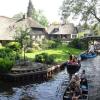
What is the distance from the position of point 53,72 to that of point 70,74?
2390 millimetres

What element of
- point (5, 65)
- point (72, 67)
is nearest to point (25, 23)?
point (72, 67)

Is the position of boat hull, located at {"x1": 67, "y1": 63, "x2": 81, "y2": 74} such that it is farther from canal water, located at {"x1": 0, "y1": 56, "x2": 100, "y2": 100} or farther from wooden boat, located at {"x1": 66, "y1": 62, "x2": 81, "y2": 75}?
canal water, located at {"x1": 0, "y1": 56, "x2": 100, "y2": 100}

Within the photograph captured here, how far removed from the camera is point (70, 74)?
40188 mm

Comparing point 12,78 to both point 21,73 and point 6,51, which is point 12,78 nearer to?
point 21,73

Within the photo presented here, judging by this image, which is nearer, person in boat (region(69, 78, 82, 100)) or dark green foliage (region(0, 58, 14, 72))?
person in boat (region(69, 78, 82, 100))

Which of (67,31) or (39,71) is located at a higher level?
(67,31)

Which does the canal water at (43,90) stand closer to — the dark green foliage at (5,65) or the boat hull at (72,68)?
the dark green foliage at (5,65)

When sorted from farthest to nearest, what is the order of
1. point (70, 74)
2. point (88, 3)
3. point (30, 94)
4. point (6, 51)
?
point (88, 3), point (6, 51), point (70, 74), point (30, 94)

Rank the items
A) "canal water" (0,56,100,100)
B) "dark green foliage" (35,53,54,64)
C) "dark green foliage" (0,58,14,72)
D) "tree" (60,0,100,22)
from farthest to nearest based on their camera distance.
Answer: "tree" (60,0,100,22)
"dark green foliage" (35,53,54,64)
"dark green foliage" (0,58,14,72)
"canal water" (0,56,100,100)

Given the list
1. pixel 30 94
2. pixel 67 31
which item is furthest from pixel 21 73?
pixel 67 31

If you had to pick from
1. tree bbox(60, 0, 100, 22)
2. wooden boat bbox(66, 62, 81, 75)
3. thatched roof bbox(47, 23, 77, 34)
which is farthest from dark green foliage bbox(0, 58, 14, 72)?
thatched roof bbox(47, 23, 77, 34)

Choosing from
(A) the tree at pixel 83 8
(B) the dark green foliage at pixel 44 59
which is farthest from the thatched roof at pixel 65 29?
(B) the dark green foliage at pixel 44 59

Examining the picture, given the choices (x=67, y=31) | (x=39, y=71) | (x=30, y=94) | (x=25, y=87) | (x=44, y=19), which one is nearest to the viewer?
(x=30, y=94)

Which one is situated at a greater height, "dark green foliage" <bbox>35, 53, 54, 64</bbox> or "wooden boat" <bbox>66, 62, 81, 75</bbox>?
"dark green foliage" <bbox>35, 53, 54, 64</bbox>
